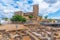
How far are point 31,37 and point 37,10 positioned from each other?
119 feet

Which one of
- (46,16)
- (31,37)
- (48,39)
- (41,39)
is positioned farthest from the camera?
(46,16)

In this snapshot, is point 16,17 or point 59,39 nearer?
point 59,39

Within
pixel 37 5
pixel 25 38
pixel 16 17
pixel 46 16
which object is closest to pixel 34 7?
pixel 37 5

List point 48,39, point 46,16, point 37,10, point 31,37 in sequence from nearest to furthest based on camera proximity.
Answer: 1. point 48,39
2. point 31,37
3. point 46,16
4. point 37,10

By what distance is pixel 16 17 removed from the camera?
3503cm

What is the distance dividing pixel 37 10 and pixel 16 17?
1351cm

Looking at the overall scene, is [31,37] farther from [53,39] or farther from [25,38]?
[53,39]

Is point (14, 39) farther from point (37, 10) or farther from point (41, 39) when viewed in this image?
point (37, 10)

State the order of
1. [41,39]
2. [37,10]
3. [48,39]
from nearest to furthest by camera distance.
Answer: [48,39]
[41,39]
[37,10]

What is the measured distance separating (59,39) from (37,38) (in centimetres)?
137

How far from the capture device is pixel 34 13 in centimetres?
4575

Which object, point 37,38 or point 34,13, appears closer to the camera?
point 37,38

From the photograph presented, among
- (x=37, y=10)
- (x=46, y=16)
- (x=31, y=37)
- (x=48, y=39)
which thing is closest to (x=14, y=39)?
(x=31, y=37)

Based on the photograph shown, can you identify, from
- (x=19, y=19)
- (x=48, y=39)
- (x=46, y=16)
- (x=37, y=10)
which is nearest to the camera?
(x=48, y=39)
